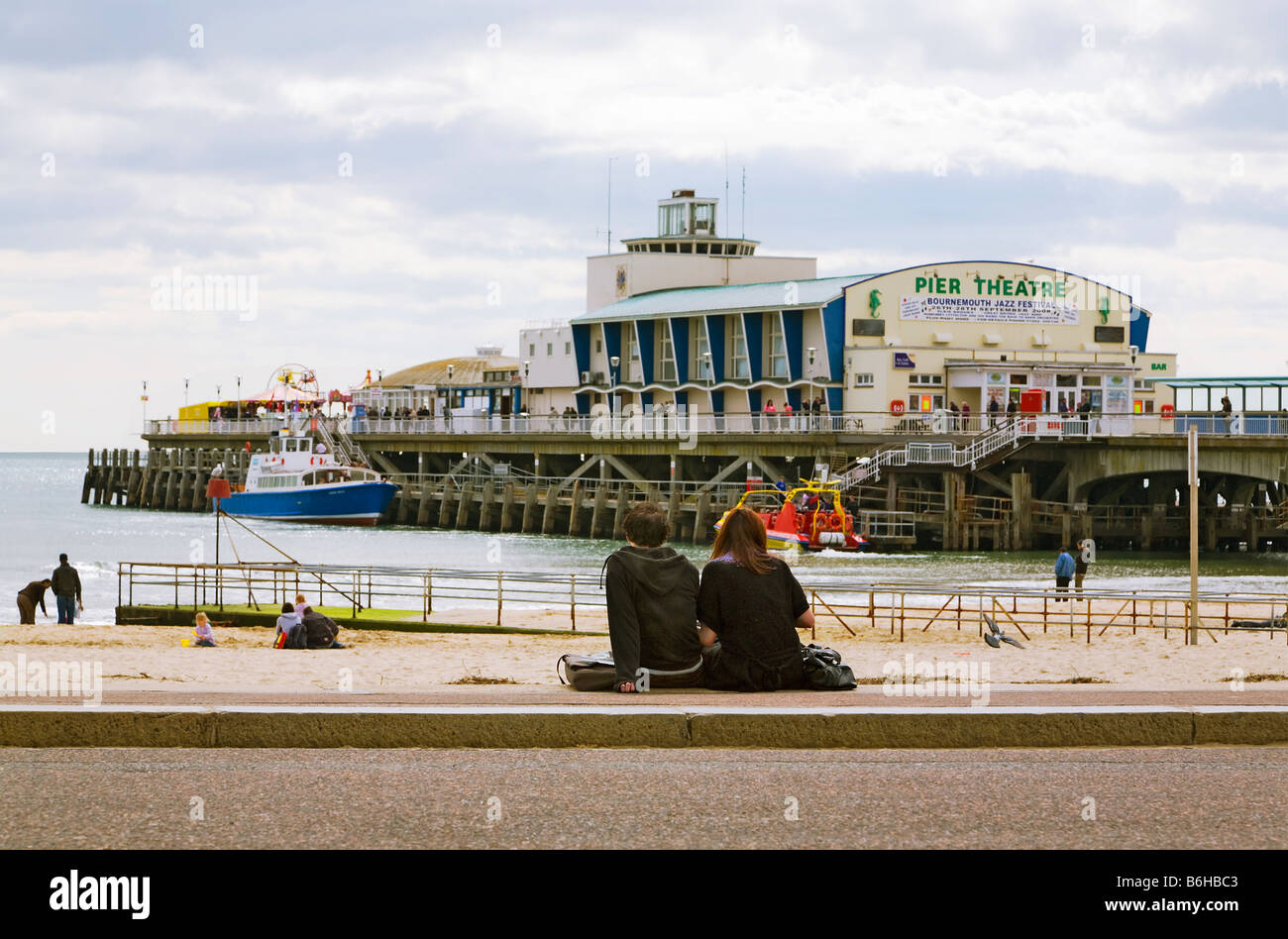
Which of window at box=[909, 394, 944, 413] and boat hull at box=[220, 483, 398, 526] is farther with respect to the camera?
boat hull at box=[220, 483, 398, 526]

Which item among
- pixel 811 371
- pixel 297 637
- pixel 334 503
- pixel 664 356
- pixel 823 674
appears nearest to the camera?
pixel 823 674

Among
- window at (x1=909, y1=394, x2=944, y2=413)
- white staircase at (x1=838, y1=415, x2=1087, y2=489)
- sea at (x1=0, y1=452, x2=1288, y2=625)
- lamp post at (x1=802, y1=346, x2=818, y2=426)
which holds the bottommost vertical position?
sea at (x1=0, y1=452, x2=1288, y2=625)

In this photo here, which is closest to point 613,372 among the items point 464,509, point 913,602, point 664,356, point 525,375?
point 664,356

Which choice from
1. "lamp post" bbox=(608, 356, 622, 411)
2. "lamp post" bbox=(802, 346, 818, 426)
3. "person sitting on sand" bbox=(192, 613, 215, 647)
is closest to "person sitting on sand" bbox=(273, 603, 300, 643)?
"person sitting on sand" bbox=(192, 613, 215, 647)

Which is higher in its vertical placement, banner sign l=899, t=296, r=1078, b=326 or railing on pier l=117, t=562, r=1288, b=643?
Result: banner sign l=899, t=296, r=1078, b=326

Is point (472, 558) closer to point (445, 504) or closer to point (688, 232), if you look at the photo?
point (445, 504)

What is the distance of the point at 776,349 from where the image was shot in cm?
7300

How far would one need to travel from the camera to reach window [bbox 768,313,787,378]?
72438mm

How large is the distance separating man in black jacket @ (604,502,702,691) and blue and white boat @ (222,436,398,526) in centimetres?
6778

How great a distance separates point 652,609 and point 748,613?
618mm

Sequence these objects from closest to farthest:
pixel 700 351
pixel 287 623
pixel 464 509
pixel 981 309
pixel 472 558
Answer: pixel 287 623 < pixel 472 558 < pixel 981 309 < pixel 700 351 < pixel 464 509

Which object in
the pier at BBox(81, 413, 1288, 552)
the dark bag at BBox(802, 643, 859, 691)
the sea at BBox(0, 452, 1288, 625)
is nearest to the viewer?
the dark bag at BBox(802, 643, 859, 691)

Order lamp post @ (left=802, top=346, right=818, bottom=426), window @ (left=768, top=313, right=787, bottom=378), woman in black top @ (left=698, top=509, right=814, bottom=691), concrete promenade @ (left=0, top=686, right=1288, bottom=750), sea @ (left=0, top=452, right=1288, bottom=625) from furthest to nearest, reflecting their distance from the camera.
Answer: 1. window @ (left=768, top=313, right=787, bottom=378)
2. lamp post @ (left=802, top=346, right=818, bottom=426)
3. sea @ (left=0, top=452, right=1288, bottom=625)
4. woman in black top @ (left=698, top=509, right=814, bottom=691)
5. concrete promenade @ (left=0, top=686, right=1288, bottom=750)

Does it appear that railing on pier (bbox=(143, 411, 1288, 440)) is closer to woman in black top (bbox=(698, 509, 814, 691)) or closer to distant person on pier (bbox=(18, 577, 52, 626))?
distant person on pier (bbox=(18, 577, 52, 626))
